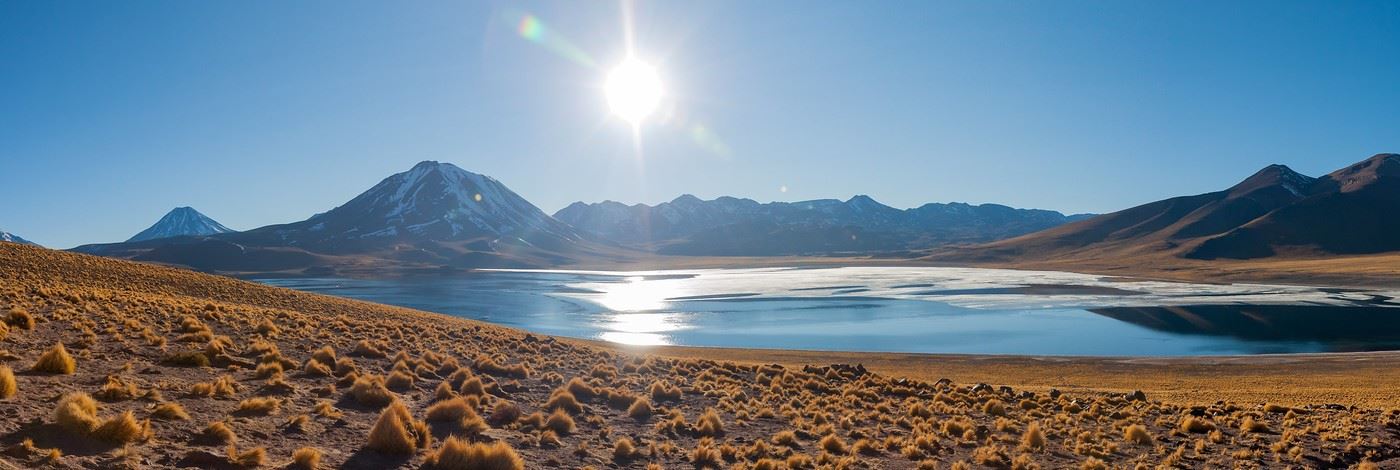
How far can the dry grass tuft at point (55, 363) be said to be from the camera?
1139cm

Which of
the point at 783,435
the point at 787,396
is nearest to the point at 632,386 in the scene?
the point at 787,396

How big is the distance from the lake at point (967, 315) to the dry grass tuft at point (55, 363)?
4320 centimetres

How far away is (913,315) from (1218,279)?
81344mm

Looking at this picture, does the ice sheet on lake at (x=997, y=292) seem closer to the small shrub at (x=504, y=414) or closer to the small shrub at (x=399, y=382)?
the small shrub at (x=399, y=382)

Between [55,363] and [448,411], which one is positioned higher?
[55,363]

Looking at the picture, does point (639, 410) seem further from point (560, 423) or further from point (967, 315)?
point (967, 315)

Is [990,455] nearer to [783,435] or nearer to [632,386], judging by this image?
[783,435]

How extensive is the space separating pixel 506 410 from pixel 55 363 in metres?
7.14

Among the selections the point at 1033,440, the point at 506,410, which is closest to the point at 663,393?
the point at 506,410

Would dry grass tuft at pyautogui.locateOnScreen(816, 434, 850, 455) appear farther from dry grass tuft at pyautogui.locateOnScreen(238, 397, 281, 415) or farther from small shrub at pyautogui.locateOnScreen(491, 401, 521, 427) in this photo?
dry grass tuft at pyautogui.locateOnScreen(238, 397, 281, 415)

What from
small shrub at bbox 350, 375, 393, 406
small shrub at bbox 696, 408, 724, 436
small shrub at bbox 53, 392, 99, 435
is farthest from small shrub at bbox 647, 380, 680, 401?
small shrub at bbox 53, 392, 99, 435

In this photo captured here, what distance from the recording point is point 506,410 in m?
13.5

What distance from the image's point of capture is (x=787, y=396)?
20.8 meters

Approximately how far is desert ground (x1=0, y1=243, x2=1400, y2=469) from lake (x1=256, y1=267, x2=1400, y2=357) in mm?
26339
